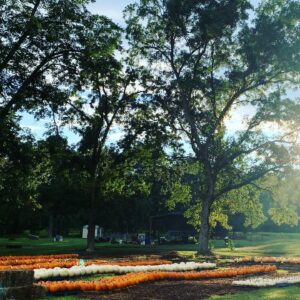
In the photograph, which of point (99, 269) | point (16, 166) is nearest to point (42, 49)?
point (16, 166)

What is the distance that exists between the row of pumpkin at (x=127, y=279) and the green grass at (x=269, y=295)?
2.93 metres

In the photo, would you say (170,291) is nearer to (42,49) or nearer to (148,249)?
(42,49)

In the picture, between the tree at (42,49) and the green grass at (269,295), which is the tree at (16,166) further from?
the green grass at (269,295)

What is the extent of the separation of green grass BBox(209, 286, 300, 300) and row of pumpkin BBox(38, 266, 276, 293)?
2929 millimetres

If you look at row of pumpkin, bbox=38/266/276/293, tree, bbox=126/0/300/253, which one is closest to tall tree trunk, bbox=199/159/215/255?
tree, bbox=126/0/300/253

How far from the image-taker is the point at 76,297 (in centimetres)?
1205

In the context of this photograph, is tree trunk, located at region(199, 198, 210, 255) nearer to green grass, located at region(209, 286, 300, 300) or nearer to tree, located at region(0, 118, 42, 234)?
tree, located at region(0, 118, 42, 234)

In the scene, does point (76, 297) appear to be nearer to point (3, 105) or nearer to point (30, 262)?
point (30, 262)

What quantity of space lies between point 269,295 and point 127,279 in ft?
13.7

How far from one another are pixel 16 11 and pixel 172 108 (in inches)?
611

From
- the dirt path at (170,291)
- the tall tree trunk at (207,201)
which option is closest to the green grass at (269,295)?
the dirt path at (170,291)

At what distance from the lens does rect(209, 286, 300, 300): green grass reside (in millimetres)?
11941

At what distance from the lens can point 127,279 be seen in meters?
14.5

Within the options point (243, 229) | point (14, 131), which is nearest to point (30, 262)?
point (14, 131)
